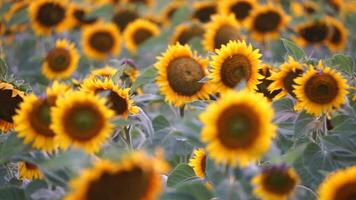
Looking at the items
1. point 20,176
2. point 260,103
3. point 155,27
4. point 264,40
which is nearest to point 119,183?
point 260,103

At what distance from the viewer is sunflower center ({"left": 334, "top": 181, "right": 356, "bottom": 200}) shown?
158 cm

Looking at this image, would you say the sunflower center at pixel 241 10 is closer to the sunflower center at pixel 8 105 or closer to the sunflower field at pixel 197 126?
the sunflower field at pixel 197 126

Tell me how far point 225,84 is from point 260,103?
2.24 feet

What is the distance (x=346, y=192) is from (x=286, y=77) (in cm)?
70

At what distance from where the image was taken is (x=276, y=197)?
1.55m

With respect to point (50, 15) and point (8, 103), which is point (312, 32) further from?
point (8, 103)

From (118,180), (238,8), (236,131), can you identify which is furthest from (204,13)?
(118,180)

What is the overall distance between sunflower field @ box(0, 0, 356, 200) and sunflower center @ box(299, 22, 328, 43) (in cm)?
18

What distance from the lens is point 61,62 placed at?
3.35m

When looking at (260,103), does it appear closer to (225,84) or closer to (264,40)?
(225,84)

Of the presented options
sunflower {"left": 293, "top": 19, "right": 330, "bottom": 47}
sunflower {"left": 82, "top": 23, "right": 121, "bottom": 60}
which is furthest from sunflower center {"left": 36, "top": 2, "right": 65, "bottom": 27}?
sunflower {"left": 293, "top": 19, "right": 330, "bottom": 47}

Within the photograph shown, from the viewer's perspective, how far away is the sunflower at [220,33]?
3.00m

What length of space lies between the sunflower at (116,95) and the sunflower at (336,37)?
7.06 feet

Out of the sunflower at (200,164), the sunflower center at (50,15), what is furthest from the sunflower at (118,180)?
the sunflower center at (50,15)
